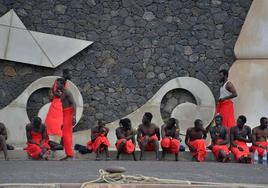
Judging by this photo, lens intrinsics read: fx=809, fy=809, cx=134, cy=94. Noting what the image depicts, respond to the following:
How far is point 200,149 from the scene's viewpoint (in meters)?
14.2

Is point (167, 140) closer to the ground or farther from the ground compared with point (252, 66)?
closer to the ground

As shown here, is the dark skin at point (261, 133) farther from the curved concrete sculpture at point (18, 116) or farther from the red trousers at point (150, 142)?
the curved concrete sculpture at point (18, 116)

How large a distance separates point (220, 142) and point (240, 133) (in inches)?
18.2

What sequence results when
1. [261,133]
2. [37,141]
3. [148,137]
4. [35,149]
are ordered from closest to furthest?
[35,149]
[37,141]
[148,137]
[261,133]

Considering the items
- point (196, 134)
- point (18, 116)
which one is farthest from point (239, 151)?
point (18, 116)

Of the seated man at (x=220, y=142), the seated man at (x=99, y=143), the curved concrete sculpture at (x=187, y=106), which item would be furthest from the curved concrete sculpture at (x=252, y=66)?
the seated man at (x=99, y=143)

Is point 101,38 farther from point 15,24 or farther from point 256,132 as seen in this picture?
point 256,132

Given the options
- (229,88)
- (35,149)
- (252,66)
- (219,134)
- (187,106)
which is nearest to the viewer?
(35,149)

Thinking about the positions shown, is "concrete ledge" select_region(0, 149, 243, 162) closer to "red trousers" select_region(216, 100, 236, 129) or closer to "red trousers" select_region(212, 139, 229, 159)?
"red trousers" select_region(212, 139, 229, 159)

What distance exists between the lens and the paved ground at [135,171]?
1027 centimetres

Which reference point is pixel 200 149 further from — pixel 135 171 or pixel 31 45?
pixel 31 45

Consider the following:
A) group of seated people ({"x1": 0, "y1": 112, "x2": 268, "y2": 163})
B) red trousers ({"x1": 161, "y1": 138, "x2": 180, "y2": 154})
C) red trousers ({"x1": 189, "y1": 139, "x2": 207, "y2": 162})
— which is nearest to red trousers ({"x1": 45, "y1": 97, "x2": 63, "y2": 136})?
group of seated people ({"x1": 0, "y1": 112, "x2": 268, "y2": 163})

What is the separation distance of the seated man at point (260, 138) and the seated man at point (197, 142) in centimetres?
90

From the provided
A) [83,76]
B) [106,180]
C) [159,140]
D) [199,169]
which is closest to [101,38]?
[83,76]
